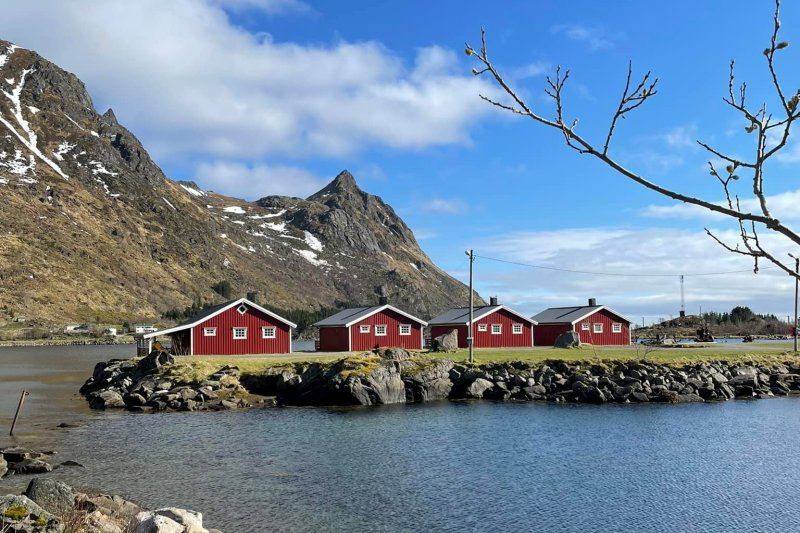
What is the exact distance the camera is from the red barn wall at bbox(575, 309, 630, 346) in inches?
3009

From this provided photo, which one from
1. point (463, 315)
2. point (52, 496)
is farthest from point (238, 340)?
point (52, 496)

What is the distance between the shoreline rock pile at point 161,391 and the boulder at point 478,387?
1518 cm

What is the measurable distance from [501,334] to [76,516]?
60.8m

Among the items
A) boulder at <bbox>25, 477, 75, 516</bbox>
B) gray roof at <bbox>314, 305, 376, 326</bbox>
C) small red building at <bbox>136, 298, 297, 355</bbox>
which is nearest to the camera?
boulder at <bbox>25, 477, 75, 516</bbox>

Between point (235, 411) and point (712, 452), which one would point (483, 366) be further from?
point (712, 452)

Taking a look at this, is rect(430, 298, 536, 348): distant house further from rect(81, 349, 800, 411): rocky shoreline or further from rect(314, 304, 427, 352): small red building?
rect(81, 349, 800, 411): rocky shoreline

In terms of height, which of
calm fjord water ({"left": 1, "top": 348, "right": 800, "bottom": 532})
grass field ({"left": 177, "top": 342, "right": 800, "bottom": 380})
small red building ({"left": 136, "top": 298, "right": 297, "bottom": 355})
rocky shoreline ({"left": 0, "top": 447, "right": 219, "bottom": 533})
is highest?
small red building ({"left": 136, "top": 298, "right": 297, "bottom": 355})

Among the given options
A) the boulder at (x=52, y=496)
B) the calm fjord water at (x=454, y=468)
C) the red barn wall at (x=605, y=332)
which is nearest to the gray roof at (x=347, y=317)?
the red barn wall at (x=605, y=332)

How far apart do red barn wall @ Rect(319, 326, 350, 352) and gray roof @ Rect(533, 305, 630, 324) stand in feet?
81.5

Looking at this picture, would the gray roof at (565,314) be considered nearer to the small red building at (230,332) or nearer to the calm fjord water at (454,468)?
the small red building at (230,332)

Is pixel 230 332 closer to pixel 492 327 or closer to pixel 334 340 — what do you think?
pixel 334 340

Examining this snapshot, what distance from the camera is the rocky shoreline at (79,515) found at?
13820 mm

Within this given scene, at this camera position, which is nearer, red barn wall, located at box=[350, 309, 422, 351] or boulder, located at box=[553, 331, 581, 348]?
red barn wall, located at box=[350, 309, 422, 351]

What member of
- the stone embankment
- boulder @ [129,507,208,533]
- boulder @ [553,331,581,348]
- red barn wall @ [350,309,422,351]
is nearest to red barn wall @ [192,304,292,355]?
red barn wall @ [350,309,422,351]
